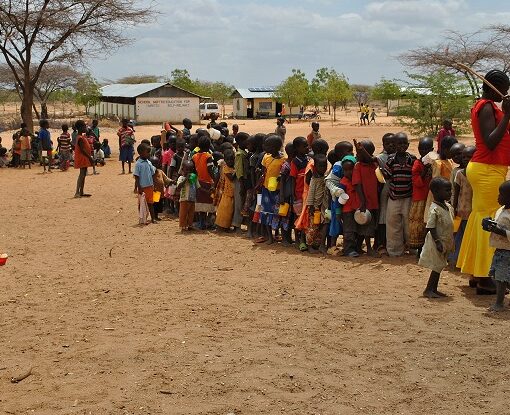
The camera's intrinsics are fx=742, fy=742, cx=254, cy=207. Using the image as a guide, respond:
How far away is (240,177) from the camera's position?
32.5 feet

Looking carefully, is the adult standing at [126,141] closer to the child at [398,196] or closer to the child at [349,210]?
the child at [349,210]

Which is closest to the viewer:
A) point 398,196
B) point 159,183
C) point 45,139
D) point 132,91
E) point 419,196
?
point 419,196

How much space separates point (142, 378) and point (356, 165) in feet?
14.1

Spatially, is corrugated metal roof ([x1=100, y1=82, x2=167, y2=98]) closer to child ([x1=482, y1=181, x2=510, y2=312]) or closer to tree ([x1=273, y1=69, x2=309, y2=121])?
tree ([x1=273, y1=69, x2=309, y2=121])

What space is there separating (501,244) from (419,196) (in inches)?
77.3

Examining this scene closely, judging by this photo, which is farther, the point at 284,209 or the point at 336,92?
the point at 336,92

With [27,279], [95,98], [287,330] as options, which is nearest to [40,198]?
[27,279]

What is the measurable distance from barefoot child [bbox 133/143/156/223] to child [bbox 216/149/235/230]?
1.30 meters

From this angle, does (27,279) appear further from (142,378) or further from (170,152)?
(170,152)

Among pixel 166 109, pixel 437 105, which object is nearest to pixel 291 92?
pixel 166 109

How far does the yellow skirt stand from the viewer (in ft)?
21.4

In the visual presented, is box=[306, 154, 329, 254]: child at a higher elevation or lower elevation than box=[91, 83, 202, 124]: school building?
lower

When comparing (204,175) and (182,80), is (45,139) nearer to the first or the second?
(204,175)

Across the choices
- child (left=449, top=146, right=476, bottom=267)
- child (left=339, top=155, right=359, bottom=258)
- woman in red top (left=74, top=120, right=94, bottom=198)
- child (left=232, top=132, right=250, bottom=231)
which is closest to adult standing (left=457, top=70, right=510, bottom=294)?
child (left=449, top=146, right=476, bottom=267)
